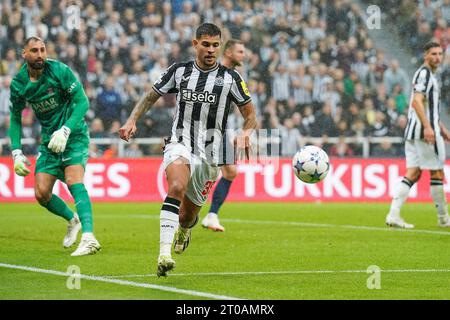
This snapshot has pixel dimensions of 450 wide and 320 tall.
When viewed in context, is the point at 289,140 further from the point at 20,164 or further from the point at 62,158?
the point at 20,164

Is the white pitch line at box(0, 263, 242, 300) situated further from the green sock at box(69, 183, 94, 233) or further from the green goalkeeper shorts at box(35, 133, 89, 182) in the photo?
the green goalkeeper shorts at box(35, 133, 89, 182)

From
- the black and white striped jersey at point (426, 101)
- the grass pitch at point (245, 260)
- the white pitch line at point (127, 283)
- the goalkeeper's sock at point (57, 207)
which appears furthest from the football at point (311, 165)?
the black and white striped jersey at point (426, 101)

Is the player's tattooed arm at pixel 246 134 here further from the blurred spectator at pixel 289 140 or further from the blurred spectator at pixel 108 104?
the blurred spectator at pixel 108 104

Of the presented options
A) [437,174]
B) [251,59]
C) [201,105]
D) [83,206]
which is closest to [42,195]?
[83,206]

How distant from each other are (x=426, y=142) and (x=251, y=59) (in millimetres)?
9097

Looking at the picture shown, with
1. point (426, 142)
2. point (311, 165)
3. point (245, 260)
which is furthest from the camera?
point (426, 142)

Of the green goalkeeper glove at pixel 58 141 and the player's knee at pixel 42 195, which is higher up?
the green goalkeeper glove at pixel 58 141

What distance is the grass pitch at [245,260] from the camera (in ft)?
23.4

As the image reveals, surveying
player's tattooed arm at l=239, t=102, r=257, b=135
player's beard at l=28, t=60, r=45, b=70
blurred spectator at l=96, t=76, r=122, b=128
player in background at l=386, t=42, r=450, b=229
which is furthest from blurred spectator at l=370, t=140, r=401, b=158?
player's tattooed arm at l=239, t=102, r=257, b=135

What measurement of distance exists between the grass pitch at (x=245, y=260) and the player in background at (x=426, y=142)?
13.8 inches

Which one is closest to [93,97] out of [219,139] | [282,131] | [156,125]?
[156,125]

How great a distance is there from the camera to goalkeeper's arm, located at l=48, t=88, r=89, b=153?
30.6 ft

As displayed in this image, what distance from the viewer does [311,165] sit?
9.59 meters

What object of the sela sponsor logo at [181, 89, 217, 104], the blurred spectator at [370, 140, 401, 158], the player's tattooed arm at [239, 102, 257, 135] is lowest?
the player's tattooed arm at [239, 102, 257, 135]
